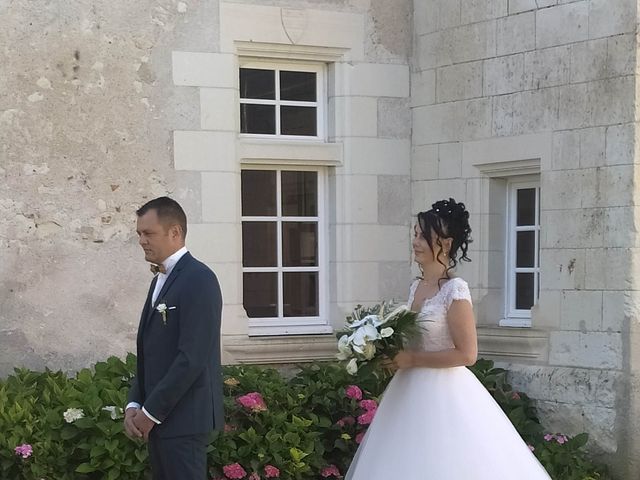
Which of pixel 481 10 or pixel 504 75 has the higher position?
pixel 481 10

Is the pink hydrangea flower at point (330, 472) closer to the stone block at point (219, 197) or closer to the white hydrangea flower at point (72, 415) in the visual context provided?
the white hydrangea flower at point (72, 415)

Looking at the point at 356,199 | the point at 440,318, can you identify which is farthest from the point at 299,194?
the point at 440,318

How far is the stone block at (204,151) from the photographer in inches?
246

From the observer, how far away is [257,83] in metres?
6.68

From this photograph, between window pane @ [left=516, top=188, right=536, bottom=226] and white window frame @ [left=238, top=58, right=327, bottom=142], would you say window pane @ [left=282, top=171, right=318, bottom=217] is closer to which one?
white window frame @ [left=238, top=58, right=327, bottom=142]

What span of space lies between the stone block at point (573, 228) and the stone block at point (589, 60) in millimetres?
819

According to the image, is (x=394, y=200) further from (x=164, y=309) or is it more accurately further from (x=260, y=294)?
(x=164, y=309)

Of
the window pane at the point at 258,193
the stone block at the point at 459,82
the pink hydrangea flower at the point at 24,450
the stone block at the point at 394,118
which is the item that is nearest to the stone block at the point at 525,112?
the stone block at the point at 459,82

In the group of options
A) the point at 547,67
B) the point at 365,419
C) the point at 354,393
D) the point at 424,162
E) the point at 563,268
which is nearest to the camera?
the point at 365,419

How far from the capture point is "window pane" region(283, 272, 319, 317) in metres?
6.78

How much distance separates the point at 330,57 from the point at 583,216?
205cm

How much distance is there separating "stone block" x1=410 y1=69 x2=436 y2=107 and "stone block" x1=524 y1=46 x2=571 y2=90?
2.44ft

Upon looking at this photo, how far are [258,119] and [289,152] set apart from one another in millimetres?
325

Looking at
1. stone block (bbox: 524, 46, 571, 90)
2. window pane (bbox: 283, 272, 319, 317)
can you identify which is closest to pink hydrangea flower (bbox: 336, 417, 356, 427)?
window pane (bbox: 283, 272, 319, 317)
